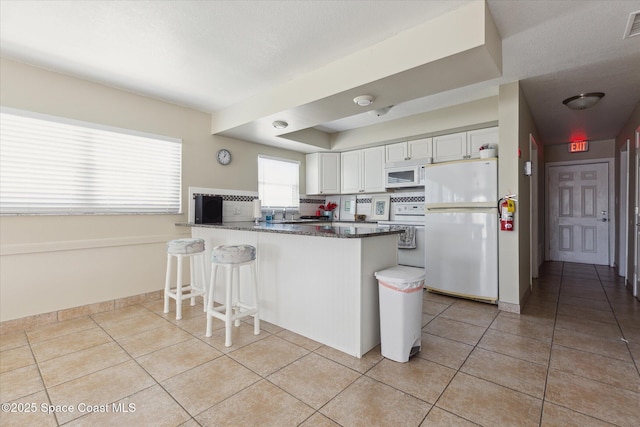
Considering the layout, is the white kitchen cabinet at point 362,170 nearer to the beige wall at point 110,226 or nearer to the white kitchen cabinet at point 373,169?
the white kitchen cabinet at point 373,169

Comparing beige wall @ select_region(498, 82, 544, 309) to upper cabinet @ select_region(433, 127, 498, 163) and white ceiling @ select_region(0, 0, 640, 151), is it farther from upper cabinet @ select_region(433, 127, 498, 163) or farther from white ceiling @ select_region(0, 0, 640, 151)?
upper cabinet @ select_region(433, 127, 498, 163)

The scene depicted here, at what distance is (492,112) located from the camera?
3.57 metres

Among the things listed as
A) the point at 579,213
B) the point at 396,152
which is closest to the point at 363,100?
the point at 396,152

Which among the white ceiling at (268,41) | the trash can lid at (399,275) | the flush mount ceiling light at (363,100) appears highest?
the white ceiling at (268,41)

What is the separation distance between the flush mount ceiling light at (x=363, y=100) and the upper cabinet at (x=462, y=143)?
6.09ft

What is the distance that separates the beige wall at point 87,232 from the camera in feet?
8.87

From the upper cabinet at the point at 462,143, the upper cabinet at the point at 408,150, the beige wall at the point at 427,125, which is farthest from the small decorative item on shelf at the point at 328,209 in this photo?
the upper cabinet at the point at 462,143

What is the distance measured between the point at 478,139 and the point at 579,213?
367 centimetres

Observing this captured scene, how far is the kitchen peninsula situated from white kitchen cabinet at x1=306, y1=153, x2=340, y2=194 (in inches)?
107

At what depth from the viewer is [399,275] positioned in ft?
6.92

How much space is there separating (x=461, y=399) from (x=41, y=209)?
3844mm

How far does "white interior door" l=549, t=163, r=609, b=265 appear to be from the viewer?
5.54m

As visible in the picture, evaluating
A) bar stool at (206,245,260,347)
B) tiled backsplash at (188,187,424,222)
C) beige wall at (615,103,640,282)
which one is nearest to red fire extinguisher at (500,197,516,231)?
tiled backsplash at (188,187,424,222)

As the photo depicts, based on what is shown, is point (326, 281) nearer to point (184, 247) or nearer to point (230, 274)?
point (230, 274)
